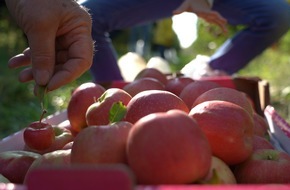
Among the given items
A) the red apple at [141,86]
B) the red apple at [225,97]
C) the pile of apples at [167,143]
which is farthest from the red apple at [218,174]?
the red apple at [141,86]

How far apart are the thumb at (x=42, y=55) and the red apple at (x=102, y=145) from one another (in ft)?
1.05

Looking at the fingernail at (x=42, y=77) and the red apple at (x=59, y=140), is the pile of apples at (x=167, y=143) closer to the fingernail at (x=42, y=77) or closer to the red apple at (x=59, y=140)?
the red apple at (x=59, y=140)

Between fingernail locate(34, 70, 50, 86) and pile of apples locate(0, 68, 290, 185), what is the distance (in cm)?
13

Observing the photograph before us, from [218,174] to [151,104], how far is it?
251mm

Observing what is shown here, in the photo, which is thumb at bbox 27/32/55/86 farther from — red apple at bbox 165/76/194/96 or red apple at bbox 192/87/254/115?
red apple at bbox 165/76/194/96

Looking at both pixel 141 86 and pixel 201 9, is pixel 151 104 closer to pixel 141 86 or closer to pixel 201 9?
pixel 141 86

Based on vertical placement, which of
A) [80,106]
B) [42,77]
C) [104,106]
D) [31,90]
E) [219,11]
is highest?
[42,77]

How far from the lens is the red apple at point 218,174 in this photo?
0.85 m

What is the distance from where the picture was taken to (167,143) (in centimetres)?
77

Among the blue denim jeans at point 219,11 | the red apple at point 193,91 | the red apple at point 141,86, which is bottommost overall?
the blue denim jeans at point 219,11

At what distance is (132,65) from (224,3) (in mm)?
846

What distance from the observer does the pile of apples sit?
781 millimetres

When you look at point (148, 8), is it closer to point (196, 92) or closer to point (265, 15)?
point (265, 15)

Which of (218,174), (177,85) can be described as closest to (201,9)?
(177,85)
